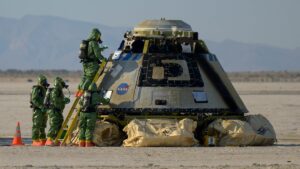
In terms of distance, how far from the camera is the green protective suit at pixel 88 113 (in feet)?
79.3

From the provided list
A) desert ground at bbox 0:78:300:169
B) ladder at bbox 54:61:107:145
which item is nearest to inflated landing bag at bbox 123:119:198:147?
desert ground at bbox 0:78:300:169

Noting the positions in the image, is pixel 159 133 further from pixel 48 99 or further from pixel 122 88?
pixel 48 99

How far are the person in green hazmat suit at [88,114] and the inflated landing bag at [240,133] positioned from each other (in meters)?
2.67

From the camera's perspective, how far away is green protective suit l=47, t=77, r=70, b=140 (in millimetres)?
25203

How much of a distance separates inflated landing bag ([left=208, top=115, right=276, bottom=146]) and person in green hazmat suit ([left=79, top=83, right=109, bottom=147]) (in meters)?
2.67

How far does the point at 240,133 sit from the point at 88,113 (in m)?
3.45

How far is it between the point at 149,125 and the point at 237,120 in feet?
7.06

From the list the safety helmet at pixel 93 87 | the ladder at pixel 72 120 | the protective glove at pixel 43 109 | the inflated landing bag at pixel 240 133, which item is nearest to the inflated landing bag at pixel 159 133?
the inflated landing bag at pixel 240 133

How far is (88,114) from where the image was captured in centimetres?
2414

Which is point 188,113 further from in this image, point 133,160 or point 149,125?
point 133,160

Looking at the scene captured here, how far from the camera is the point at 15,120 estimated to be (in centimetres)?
3994

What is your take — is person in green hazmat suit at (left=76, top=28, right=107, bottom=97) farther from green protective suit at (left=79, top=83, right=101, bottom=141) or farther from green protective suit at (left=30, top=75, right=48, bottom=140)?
green protective suit at (left=30, top=75, right=48, bottom=140)

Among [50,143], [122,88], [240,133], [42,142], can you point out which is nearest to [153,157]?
[240,133]

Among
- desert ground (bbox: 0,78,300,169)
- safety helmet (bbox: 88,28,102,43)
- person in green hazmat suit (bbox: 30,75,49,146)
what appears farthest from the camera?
person in green hazmat suit (bbox: 30,75,49,146)
